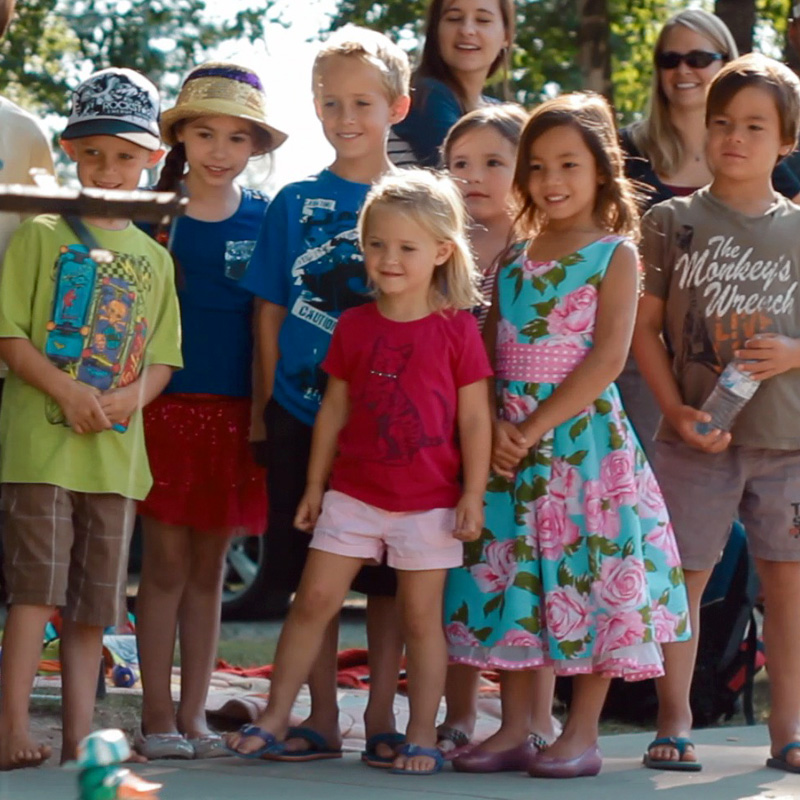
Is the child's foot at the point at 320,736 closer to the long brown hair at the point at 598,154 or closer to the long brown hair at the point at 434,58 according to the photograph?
the long brown hair at the point at 598,154

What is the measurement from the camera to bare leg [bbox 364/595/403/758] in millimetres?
4711

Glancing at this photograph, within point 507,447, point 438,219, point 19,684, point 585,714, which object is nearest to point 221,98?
point 438,219

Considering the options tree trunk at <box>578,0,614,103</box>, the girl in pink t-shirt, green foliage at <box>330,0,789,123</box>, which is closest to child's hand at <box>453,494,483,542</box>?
the girl in pink t-shirt

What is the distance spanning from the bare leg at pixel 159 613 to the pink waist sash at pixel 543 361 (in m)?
1.10

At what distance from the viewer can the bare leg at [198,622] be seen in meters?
4.94

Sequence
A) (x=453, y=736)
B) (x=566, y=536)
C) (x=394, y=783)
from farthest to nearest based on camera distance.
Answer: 1. (x=453, y=736)
2. (x=566, y=536)
3. (x=394, y=783)

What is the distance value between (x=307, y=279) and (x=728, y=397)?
3.98 ft

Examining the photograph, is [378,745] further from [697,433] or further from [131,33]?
[131,33]

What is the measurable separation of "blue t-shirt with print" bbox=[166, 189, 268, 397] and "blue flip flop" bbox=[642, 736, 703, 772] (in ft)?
5.07

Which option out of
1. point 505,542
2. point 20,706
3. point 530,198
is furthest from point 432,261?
point 20,706

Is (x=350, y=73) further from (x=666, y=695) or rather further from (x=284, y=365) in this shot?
(x=666, y=695)

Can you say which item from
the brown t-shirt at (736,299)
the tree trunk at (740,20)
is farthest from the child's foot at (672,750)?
the tree trunk at (740,20)

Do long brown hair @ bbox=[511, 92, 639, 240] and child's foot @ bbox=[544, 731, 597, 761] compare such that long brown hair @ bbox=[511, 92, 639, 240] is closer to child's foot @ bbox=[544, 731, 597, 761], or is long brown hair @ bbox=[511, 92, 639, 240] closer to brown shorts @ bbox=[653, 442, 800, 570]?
brown shorts @ bbox=[653, 442, 800, 570]

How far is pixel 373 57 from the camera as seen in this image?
191 inches
